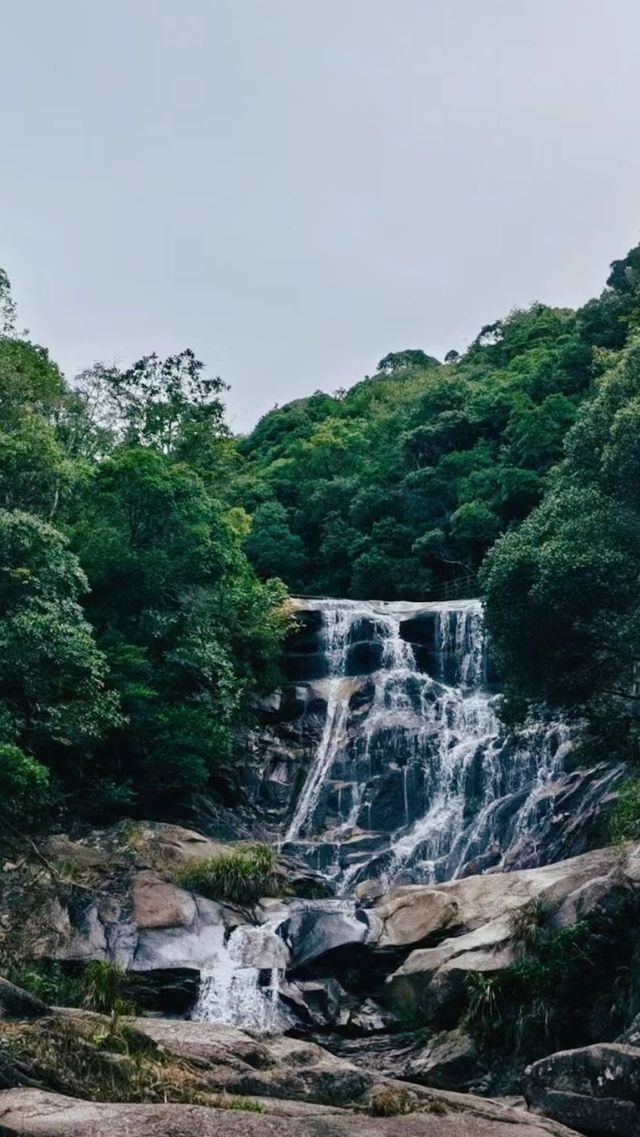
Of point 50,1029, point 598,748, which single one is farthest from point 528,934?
point 50,1029

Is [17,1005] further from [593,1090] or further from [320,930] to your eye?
[320,930]

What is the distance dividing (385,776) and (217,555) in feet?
20.9

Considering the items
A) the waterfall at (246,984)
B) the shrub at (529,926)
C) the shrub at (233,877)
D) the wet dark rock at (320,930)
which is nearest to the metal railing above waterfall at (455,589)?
the shrub at (233,877)

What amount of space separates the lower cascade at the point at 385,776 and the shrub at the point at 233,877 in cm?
59

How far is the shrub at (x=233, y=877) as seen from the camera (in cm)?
1656

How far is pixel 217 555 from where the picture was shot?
23.1 meters

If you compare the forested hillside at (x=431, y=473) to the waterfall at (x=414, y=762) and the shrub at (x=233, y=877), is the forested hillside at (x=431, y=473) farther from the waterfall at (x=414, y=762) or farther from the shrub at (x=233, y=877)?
the shrub at (x=233, y=877)

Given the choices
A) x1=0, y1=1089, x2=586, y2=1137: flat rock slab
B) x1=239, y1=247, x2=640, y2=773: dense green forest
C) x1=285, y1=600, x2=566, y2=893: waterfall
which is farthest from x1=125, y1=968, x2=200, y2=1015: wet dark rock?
x1=0, y1=1089, x2=586, y2=1137: flat rock slab

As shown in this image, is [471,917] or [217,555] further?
[217,555]

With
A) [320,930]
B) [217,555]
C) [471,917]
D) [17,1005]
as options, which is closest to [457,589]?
[217,555]

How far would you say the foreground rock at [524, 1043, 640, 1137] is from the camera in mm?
8016

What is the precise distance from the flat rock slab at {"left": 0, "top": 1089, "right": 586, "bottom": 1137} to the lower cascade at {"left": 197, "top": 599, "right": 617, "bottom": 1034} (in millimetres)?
7525

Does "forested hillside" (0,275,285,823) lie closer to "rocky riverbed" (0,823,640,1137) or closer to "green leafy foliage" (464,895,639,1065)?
"rocky riverbed" (0,823,640,1137)

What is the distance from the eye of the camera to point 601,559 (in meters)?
15.7
